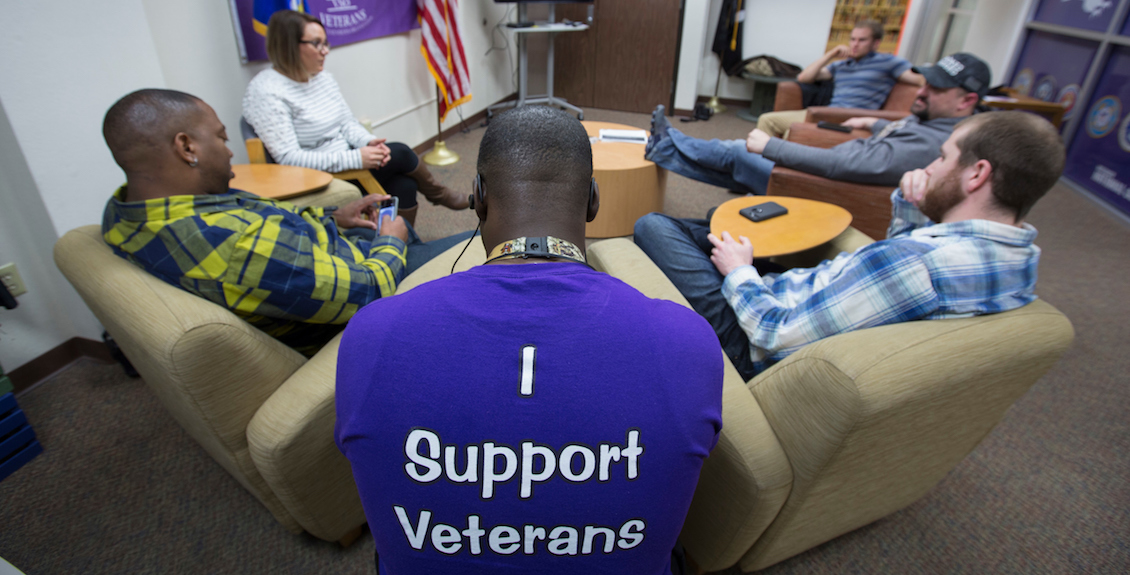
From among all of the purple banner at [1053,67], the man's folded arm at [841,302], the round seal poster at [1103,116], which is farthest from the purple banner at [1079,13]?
the man's folded arm at [841,302]

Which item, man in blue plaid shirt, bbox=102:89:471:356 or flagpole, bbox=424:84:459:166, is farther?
flagpole, bbox=424:84:459:166

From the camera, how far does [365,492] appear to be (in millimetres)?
682

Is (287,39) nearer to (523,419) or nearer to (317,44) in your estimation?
(317,44)

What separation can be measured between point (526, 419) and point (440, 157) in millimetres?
3595

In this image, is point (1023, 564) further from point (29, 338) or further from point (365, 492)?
point (29, 338)

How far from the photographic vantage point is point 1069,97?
3898 mm

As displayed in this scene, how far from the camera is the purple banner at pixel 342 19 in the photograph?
243cm

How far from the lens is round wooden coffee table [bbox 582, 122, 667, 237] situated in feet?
8.52

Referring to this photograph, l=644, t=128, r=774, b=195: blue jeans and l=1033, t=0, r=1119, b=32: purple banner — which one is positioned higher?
l=1033, t=0, r=1119, b=32: purple banner

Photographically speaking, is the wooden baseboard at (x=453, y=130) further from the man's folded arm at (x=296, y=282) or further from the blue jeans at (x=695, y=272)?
the man's folded arm at (x=296, y=282)

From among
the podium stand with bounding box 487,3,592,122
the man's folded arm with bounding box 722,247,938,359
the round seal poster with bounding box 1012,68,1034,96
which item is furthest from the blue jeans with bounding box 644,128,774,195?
the round seal poster with bounding box 1012,68,1034,96

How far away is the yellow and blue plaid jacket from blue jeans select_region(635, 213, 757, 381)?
2.78ft

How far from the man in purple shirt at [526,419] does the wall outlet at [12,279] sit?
1807 mm

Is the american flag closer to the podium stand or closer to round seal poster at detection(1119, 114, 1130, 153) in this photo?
the podium stand
